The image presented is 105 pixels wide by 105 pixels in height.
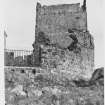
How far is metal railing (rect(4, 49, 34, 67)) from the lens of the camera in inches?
130

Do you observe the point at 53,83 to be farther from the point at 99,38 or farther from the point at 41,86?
the point at 99,38

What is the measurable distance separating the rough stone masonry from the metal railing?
0.25 feet

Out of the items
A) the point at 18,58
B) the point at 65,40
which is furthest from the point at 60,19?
the point at 18,58

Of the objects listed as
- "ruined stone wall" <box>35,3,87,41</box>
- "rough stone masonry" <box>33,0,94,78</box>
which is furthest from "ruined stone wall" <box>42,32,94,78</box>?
"ruined stone wall" <box>35,3,87,41</box>

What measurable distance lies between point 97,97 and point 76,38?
0.67 metres

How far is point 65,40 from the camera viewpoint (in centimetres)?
323

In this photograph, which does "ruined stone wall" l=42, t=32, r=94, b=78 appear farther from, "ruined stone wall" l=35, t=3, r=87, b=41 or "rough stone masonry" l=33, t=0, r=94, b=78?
"ruined stone wall" l=35, t=3, r=87, b=41

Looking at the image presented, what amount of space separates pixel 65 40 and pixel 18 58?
0.57 meters

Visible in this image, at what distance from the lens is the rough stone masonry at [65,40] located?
3.22 m

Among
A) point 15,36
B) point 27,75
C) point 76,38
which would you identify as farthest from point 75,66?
point 15,36

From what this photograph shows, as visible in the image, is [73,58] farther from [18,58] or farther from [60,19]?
[18,58]

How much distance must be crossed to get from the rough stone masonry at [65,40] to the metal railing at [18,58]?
8 cm

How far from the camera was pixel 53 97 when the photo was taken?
324 centimetres

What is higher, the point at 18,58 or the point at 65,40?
the point at 65,40
